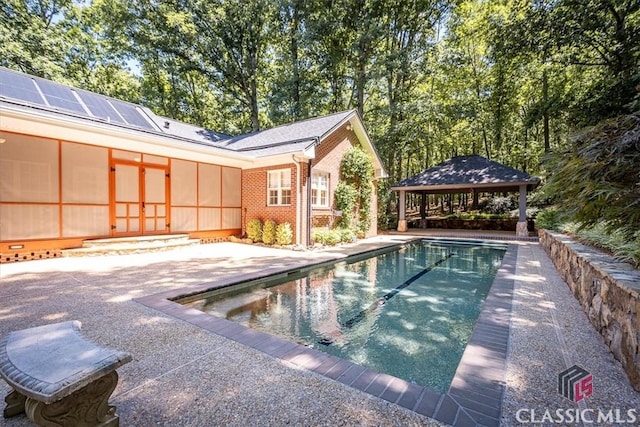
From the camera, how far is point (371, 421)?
6.34ft

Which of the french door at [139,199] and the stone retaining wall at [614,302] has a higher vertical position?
the french door at [139,199]

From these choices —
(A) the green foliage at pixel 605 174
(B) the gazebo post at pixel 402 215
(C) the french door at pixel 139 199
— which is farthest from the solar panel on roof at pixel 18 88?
(B) the gazebo post at pixel 402 215

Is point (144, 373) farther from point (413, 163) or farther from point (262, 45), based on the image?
point (413, 163)

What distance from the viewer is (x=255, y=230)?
11.4 metres

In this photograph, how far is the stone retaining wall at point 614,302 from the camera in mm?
2471

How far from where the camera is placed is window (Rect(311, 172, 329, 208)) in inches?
457

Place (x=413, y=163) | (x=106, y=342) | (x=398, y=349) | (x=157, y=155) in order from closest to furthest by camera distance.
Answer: (x=106, y=342) → (x=398, y=349) → (x=157, y=155) → (x=413, y=163)

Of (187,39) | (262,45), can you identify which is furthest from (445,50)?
(187,39)

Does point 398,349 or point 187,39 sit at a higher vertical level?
point 187,39

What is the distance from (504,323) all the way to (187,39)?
22.9 metres

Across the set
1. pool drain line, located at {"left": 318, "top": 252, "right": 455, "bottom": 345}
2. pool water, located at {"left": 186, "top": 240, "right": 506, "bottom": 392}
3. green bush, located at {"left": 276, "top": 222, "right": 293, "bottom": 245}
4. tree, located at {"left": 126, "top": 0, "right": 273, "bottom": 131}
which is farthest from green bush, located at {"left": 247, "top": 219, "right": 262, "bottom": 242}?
tree, located at {"left": 126, "top": 0, "right": 273, "bottom": 131}

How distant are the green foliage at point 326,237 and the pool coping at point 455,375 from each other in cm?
706

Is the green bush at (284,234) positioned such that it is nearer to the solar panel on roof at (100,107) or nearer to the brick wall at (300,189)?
the brick wall at (300,189)

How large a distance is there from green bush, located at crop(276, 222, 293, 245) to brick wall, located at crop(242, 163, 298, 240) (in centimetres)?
17
